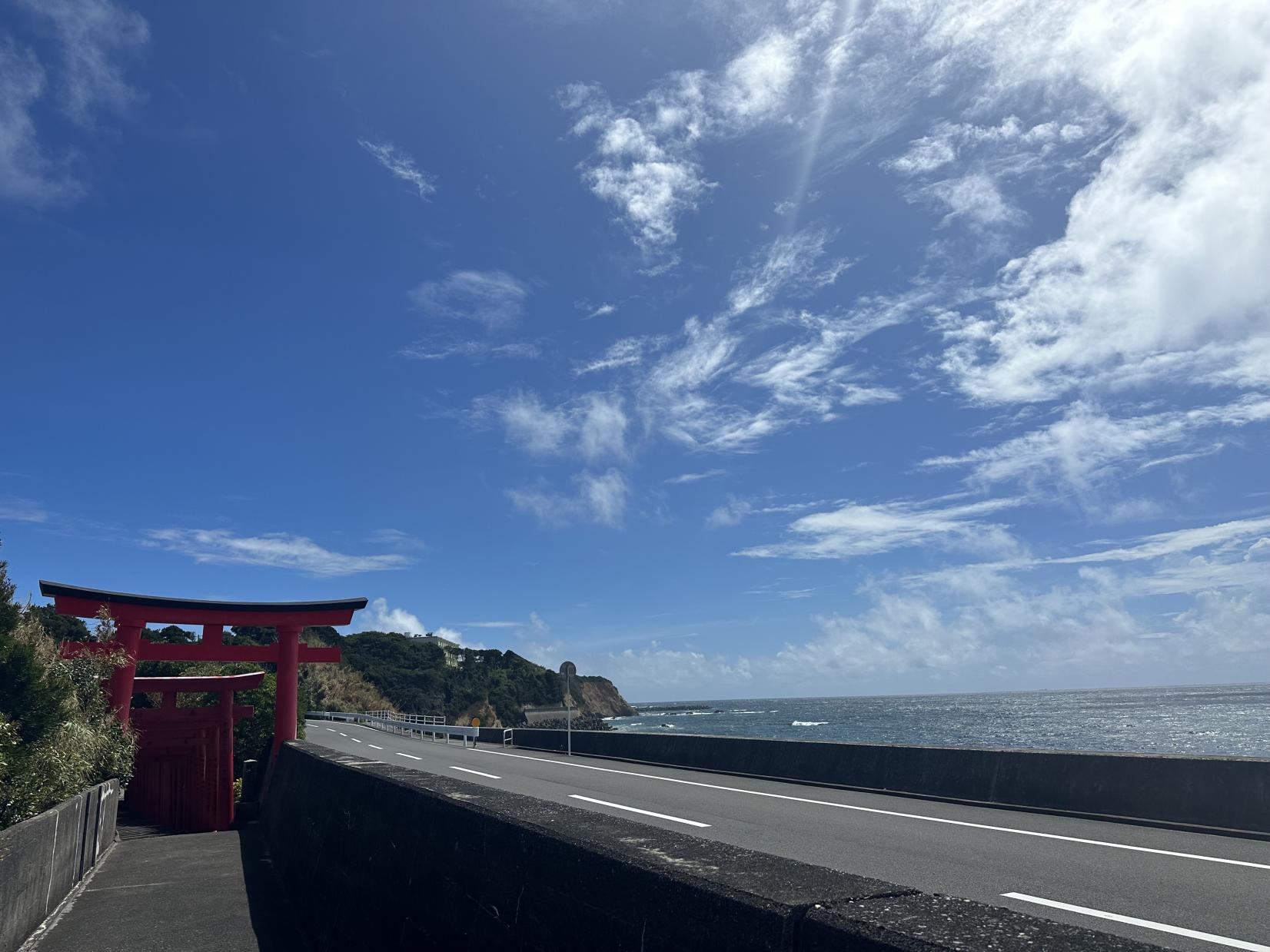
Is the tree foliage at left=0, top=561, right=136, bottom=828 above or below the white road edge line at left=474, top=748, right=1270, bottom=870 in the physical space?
above

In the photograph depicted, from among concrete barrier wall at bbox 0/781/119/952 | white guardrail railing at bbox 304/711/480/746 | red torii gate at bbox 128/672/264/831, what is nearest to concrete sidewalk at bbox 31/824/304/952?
concrete barrier wall at bbox 0/781/119/952

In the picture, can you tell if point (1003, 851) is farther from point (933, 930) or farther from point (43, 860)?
point (43, 860)

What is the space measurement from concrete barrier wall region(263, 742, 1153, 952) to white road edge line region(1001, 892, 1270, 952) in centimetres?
433

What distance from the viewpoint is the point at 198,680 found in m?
29.4

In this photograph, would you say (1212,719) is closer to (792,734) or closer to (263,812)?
(792,734)

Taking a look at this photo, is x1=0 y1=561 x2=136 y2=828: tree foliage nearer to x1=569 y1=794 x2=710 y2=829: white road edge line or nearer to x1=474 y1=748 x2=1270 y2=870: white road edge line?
x1=569 y1=794 x2=710 y2=829: white road edge line

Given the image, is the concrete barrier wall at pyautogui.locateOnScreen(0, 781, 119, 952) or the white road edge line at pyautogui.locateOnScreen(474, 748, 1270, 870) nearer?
the concrete barrier wall at pyautogui.locateOnScreen(0, 781, 119, 952)

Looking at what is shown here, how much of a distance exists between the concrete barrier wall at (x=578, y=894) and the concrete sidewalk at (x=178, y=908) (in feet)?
5.30

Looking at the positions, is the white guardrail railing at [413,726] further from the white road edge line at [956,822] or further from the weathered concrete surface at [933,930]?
the weathered concrete surface at [933,930]

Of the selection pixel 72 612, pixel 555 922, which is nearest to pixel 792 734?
pixel 72 612

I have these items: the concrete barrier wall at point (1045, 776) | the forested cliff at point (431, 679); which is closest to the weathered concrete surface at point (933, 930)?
the concrete barrier wall at point (1045, 776)

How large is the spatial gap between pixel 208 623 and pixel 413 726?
941 inches

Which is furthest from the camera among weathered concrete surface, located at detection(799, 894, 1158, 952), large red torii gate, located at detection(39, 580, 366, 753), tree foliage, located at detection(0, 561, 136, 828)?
large red torii gate, located at detection(39, 580, 366, 753)

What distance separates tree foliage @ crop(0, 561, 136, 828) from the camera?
10562mm
